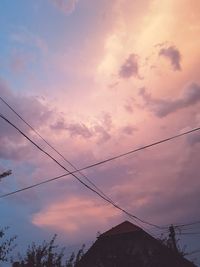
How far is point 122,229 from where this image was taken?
31.5m

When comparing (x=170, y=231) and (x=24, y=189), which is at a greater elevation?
(x=170, y=231)

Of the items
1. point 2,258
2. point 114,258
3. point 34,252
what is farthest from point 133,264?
point 2,258

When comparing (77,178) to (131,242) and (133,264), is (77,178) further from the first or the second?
(131,242)

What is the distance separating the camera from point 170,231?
85.7 feet

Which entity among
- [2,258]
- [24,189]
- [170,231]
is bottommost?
[2,258]

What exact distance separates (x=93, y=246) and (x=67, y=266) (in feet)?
27.5

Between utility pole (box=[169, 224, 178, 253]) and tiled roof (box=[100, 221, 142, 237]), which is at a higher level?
tiled roof (box=[100, 221, 142, 237])

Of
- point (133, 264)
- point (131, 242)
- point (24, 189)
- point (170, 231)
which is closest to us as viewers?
point (24, 189)

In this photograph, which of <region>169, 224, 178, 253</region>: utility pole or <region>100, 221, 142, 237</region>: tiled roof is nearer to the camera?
<region>169, 224, 178, 253</region>: utility pole

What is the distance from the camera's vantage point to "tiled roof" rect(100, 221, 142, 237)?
30.6 metres

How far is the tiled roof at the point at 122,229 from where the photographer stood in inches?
1206

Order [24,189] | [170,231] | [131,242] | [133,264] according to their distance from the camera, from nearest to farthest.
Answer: [24,189] < [133,264] < [170,231] < [131,242]

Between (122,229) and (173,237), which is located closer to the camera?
(173,237)

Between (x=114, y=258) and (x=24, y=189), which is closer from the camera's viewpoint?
(x=24, y=189)
